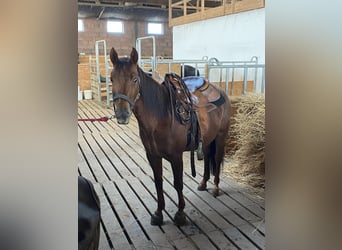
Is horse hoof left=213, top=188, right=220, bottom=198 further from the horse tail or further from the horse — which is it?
the horse

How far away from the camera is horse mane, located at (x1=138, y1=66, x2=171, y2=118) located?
1935mm

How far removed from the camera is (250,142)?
9.68ft

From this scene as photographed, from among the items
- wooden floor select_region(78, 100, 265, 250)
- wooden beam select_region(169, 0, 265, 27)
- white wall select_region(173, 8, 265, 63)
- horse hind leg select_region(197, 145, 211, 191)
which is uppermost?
wooden beam select_region(169, 0, 265, 27)

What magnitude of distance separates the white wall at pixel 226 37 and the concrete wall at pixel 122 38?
3475mm

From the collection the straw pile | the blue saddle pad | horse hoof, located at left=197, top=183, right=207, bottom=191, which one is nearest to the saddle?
the blue saddle pad

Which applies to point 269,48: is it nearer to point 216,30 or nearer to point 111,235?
point 111,235

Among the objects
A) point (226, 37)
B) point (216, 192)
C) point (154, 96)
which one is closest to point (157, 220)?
point (216, 192)

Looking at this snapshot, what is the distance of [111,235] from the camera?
197cm

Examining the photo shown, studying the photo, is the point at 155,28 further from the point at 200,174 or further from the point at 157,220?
the point at 157,220

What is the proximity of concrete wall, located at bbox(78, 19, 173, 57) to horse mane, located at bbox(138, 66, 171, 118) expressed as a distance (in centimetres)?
1026

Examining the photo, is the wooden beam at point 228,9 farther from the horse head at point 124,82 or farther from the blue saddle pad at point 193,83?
the horse head at point 124,82

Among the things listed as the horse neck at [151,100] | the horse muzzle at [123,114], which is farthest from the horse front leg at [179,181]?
the horse muzzle at [123,114]

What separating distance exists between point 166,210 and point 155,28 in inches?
458
